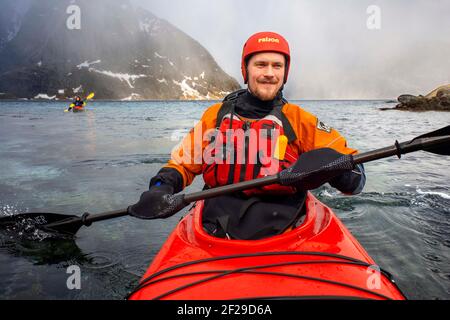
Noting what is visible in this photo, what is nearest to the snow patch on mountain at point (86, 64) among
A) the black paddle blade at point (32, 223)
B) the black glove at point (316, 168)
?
the black paddle blade at point (32, 223)

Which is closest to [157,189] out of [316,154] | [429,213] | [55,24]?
[316,154]

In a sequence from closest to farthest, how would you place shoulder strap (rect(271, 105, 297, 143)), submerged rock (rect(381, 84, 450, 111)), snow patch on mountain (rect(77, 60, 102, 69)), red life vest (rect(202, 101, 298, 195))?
red life vest (rect(202, 101, 298, 195)) → shoulder strap (rect(271, 105, 297, 143)) → submerged rock (rect(381, 84, 450, 111)) → snow patch on mountain (rect(77, 60, 102, 69))

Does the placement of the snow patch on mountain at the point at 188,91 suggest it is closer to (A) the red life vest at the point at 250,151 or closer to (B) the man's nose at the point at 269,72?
(B) the man's nose at the point at 269,72

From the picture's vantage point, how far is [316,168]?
2.59 metres

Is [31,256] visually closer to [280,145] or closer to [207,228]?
[207,228]

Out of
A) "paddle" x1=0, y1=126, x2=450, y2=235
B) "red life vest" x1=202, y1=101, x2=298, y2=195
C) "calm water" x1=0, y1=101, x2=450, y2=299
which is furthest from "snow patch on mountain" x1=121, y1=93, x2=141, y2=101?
"paddle" x1=0, y1=126, x2=450, y2=235

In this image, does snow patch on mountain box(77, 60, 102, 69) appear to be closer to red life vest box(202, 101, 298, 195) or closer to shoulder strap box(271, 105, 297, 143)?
red life vest box(202, 101, 298, 195)

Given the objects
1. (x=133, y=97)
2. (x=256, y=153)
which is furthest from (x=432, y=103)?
(x=133, y=97)

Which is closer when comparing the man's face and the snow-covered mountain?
the man's face

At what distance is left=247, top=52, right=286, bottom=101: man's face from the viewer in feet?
10.6

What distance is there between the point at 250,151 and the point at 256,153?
0.20 feet

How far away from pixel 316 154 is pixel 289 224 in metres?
0.65

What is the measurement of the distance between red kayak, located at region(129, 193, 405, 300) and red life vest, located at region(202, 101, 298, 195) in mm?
608

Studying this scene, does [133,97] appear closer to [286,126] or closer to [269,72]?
[269,72]
